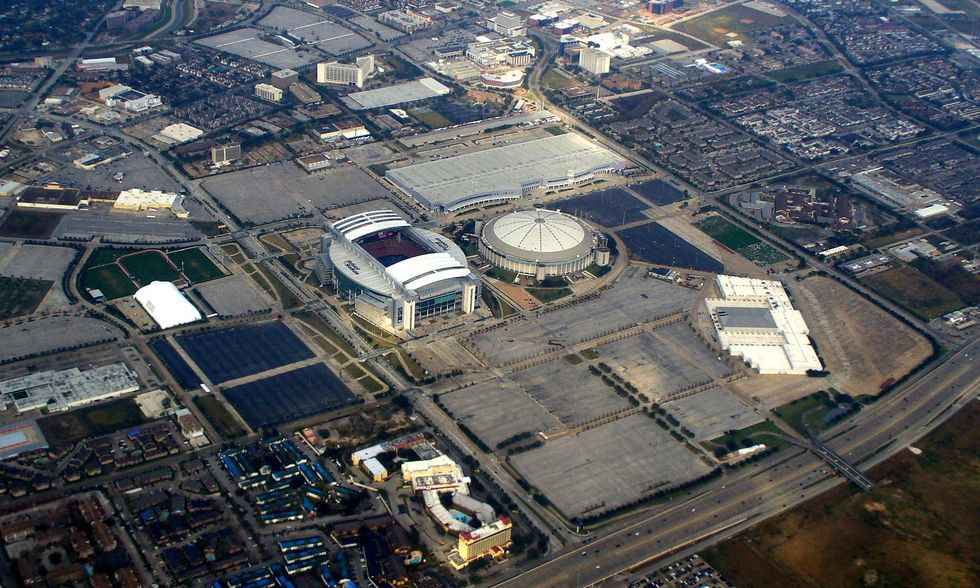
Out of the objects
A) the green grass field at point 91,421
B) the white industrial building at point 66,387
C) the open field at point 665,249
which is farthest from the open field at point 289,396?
the open field at point 665,249

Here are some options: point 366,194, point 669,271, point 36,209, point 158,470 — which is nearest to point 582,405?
point 669,271

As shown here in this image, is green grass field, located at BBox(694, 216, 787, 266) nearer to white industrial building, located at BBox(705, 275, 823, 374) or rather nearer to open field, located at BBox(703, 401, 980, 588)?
white industrial building, located at BBox(705, 275, 823, 374)

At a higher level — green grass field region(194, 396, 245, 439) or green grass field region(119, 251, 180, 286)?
green grass field region(194, 396, 245, 439)

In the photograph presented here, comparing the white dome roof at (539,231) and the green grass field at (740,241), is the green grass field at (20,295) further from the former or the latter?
the green grass field at (740,241)

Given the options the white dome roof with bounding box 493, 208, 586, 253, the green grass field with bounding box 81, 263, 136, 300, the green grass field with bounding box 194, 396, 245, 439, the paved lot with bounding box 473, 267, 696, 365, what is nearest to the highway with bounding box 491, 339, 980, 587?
the paved lot with bounding box 473, 267, 696, 365

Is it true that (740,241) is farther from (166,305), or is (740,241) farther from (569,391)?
(166,305)

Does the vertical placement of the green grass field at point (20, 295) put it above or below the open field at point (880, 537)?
below
